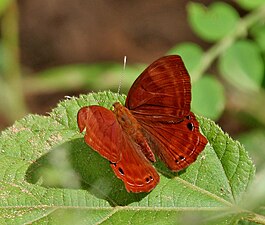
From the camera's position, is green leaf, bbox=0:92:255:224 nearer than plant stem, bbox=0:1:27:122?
Yes

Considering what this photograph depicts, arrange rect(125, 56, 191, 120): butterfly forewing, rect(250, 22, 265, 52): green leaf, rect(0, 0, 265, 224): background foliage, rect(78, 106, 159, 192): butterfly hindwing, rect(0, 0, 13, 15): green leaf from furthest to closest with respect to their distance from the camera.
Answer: rect(0, 0, 13, 15): green leaf → rect(250, 22, 265, 52): green leaf → rect(125, 56, 191, 120): butterfly forewing → rect(0, 0, 265, 224): background foliage → rect(78, 106, 159, 192): butterfly hindwing

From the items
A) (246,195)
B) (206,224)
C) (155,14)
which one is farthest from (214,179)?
(155,14)

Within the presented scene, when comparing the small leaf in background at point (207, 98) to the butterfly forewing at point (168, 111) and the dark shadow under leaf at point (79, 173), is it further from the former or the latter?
the dark shadow under leaf at point (79, 173)

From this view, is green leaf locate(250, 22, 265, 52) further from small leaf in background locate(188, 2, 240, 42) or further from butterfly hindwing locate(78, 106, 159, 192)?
butterfly hindwing locate(78, 106, 159, 192)

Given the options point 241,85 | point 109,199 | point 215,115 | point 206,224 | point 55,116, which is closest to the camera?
point 206,224

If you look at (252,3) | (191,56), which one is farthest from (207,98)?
(252,3)

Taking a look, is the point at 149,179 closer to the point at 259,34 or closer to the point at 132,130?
the point at 132,130

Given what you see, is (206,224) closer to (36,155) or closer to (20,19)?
(36,155)

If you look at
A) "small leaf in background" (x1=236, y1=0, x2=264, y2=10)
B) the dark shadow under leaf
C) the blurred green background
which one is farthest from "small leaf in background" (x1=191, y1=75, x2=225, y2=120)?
the dark shadow under leaf
